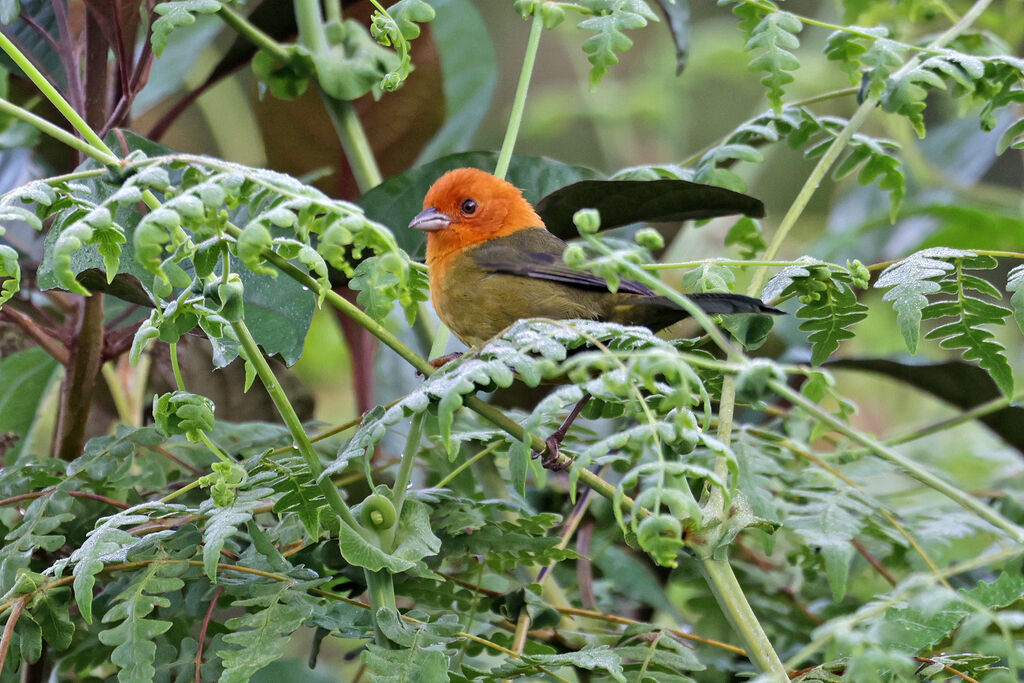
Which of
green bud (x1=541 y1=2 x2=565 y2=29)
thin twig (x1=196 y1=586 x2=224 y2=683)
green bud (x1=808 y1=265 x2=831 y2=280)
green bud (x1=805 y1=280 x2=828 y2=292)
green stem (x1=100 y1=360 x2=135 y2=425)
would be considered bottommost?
green stem (x1=100 y1=360 x2=135 y2=425)

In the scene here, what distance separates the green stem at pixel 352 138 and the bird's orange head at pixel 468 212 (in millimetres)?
145

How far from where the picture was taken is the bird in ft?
6.12

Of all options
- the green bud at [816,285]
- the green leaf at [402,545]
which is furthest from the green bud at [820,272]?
the green leaf at [402,545]

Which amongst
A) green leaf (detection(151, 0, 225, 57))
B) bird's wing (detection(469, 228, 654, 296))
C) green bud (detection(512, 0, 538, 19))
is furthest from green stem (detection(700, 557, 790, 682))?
green leaf (detection(151, 0, 225, 57))

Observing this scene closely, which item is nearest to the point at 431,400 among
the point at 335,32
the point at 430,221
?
the point at 335,32

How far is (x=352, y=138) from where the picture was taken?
5.91ft

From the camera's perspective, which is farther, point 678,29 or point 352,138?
point 678,29

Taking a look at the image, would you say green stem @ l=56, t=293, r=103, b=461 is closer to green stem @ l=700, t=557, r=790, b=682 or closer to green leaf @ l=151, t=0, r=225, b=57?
green leaf @ l=151, t=0, r=225, b=57

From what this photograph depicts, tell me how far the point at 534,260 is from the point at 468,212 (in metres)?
0.27

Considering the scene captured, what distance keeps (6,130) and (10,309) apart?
53 cm

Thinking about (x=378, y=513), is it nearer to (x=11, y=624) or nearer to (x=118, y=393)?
(x=11, y=624)

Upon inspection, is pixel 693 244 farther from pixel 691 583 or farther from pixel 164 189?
pixel 164 189

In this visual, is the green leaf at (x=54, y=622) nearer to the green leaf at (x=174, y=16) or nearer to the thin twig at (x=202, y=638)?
the thin twig at (x=202, y=638)

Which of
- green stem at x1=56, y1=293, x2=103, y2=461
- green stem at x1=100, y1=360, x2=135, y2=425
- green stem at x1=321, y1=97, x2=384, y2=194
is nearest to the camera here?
green stem at x1=56, y1=293, x2=103, y2=461
